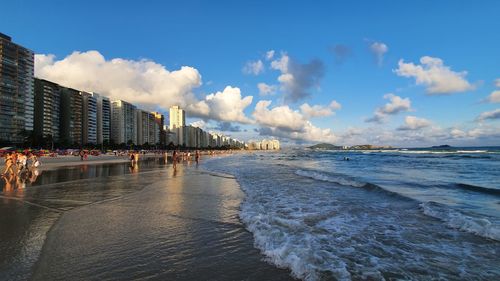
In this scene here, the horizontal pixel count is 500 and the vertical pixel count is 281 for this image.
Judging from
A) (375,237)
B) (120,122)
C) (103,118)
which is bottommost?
(375,237)

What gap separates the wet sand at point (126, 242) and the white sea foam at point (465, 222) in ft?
17.5

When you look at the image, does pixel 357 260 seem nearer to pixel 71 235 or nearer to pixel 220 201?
pixel 71 235

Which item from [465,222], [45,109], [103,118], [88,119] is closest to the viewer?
[465,222]

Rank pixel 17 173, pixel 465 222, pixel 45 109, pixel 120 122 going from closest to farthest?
pixel 465 222
pixel 17 173
pixel 45 109
pixel 120 122

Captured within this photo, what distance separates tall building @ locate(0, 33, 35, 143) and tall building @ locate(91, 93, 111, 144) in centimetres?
4208

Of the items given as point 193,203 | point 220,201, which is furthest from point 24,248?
point 220,201

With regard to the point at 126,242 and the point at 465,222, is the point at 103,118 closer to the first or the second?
the point at 126,242

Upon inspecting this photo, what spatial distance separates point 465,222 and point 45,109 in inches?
5959

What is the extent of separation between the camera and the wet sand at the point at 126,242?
14.8 ft

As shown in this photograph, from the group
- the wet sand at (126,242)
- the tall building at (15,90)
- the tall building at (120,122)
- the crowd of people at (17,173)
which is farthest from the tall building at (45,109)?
the wet sand at (126,242)

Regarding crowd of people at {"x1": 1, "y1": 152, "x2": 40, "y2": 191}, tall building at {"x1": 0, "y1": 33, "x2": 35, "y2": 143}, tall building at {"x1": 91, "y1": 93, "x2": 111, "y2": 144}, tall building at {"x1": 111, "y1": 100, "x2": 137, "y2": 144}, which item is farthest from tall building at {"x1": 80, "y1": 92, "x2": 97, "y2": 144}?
crowd of people at {"x1": 1, "y1": 152, "x2": 40, "y2": 191}

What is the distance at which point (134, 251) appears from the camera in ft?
17.8

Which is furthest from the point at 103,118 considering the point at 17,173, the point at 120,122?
the point at 17,173

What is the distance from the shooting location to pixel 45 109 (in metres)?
128
